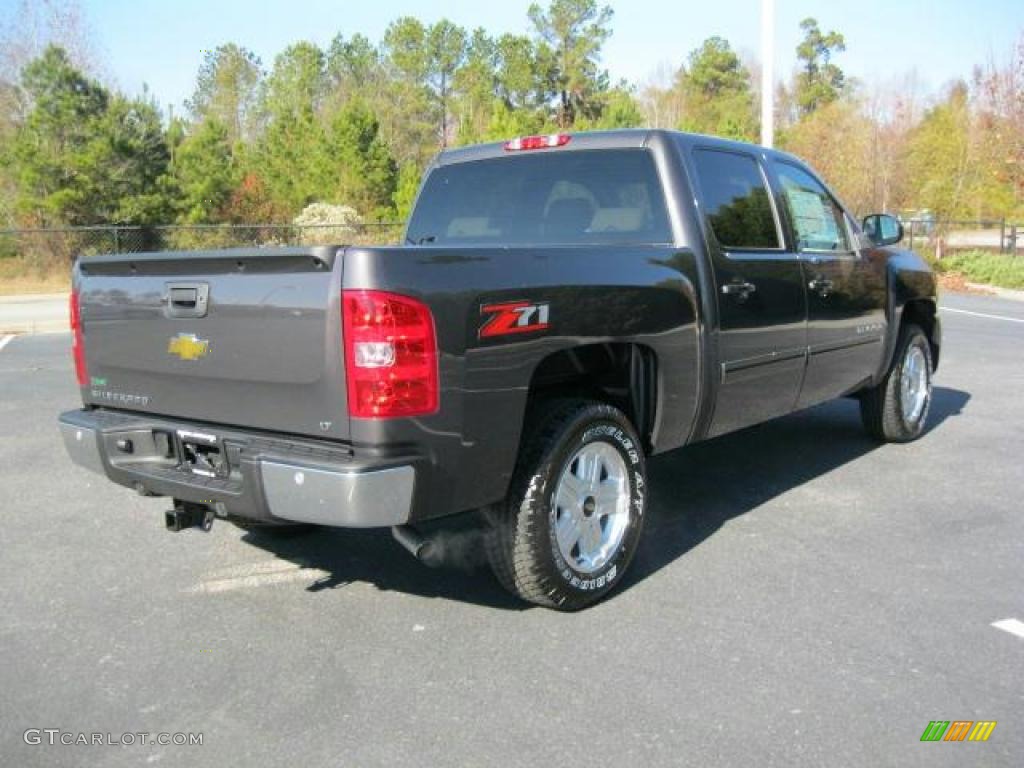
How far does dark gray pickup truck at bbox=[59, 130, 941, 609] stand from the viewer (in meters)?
3.08

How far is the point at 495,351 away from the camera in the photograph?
3.31 metres

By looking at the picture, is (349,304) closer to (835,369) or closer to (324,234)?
(835,369)

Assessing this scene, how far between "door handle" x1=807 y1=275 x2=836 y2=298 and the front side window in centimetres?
19

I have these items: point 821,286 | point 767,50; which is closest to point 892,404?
point 821,286

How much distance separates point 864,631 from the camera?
3617 millimetres

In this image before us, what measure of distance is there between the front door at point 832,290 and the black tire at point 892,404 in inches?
16.8

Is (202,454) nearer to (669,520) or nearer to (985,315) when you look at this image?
(669,520)

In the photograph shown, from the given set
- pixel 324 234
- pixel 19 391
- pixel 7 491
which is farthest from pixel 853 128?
pixel 7 491

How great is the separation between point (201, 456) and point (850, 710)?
2.41 m

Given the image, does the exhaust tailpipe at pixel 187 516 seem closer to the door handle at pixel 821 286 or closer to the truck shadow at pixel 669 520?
the truck shadow at pixel 669 520

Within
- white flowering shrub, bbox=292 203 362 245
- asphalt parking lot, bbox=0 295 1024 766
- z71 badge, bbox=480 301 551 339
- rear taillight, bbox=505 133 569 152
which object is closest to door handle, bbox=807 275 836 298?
asphalt parking lot, bbox=0 295 1024 766

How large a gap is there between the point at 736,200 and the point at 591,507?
1927mm

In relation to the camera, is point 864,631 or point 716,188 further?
point 716,188

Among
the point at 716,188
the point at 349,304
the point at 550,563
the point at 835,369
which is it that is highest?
the point at 716,188
